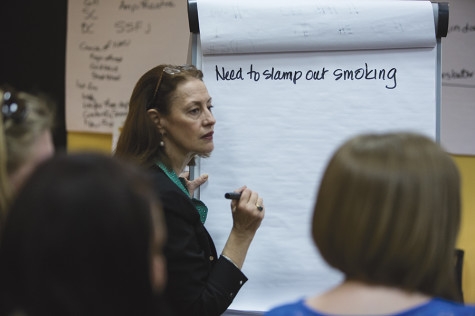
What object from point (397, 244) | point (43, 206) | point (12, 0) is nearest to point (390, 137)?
point (397, 244)

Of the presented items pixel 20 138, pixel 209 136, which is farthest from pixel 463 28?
pixel 20 138

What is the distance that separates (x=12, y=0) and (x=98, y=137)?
758mm

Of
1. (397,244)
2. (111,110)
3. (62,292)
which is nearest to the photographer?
(62,292)

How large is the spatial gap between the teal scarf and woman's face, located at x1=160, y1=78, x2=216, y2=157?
71 mm

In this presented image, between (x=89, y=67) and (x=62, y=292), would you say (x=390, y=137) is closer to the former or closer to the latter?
(x=62, y=292)

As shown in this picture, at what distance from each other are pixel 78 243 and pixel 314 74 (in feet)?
3.37

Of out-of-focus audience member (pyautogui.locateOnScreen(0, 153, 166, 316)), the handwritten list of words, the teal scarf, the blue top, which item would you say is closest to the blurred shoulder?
the blue top

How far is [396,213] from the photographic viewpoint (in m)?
0.69

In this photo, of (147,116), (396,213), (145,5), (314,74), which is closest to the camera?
(396,213)

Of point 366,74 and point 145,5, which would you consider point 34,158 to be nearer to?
point 366,74

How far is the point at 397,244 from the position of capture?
688 millimetres

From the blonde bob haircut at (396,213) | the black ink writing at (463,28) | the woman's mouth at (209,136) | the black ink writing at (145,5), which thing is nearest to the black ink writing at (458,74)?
the black ink writing at (463,28)

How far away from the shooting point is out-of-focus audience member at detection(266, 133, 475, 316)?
0.69m

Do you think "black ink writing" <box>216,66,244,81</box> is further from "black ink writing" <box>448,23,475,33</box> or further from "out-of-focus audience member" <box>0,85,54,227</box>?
"black ink writing" <box>448,23,475,33</box>
